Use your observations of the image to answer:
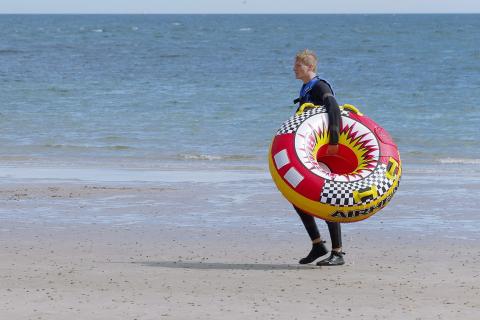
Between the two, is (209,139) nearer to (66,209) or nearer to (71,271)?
(66,209)

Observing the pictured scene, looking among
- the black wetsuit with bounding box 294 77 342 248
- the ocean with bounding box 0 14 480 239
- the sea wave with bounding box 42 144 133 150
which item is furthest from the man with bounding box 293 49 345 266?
the sea wave with bounding box 42 144 133 150

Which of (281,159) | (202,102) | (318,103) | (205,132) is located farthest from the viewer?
(202,102)

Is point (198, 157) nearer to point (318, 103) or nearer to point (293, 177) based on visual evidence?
point (318, 103)

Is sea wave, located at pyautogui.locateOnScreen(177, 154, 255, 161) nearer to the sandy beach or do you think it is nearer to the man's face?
the sandy beach

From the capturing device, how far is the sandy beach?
223 inches

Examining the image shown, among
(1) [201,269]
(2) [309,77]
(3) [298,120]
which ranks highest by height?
(2) [309,77]

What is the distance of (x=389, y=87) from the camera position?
29.9 meters

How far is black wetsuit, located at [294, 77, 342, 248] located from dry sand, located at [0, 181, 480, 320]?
0.22 m

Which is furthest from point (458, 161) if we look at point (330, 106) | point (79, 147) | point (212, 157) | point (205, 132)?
point (330, 106)

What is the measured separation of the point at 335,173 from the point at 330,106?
472 mm

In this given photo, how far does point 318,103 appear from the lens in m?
6.96

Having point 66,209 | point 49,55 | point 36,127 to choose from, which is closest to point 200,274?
point 66,209

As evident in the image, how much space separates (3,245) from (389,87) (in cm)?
2316

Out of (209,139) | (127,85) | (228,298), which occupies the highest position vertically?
(127,85)
